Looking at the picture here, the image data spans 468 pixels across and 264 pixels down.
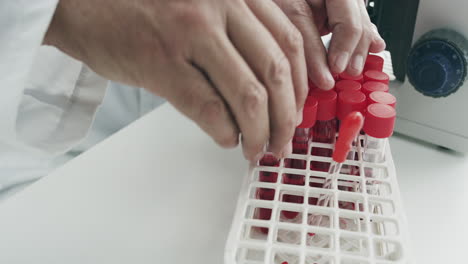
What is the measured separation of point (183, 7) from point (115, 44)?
0.07 m

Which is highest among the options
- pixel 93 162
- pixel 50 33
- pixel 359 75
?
pixel 50 33

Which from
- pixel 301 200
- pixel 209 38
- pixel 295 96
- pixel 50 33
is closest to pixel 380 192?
pixel 301 200

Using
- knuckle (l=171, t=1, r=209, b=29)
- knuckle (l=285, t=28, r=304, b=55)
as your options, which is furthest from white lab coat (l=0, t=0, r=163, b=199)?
knuckle (l=285, t=28, r=304, b=55)

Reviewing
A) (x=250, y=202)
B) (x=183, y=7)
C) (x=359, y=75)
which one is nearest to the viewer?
(x=183, y=7)

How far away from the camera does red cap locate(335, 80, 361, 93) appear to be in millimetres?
549

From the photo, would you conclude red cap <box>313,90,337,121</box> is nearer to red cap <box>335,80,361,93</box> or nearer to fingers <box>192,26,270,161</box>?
red cap <box>335,80,361,93</box>

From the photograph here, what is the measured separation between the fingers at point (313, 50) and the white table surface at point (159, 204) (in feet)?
0.67

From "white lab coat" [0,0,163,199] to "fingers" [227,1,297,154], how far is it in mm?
162

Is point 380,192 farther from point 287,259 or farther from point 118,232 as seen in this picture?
point 118,232

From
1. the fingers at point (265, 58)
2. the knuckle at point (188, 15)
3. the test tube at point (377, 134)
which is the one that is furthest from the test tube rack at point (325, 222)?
the knuckle at point (188, 15)

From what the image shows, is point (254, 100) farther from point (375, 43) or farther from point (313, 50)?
point (375, 43)

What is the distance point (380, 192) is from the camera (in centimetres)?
56

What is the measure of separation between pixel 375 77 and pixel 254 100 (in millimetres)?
264

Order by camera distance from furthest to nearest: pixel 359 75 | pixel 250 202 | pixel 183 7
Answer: pixel 359 75, pixel 250 202, pixel 183 7
